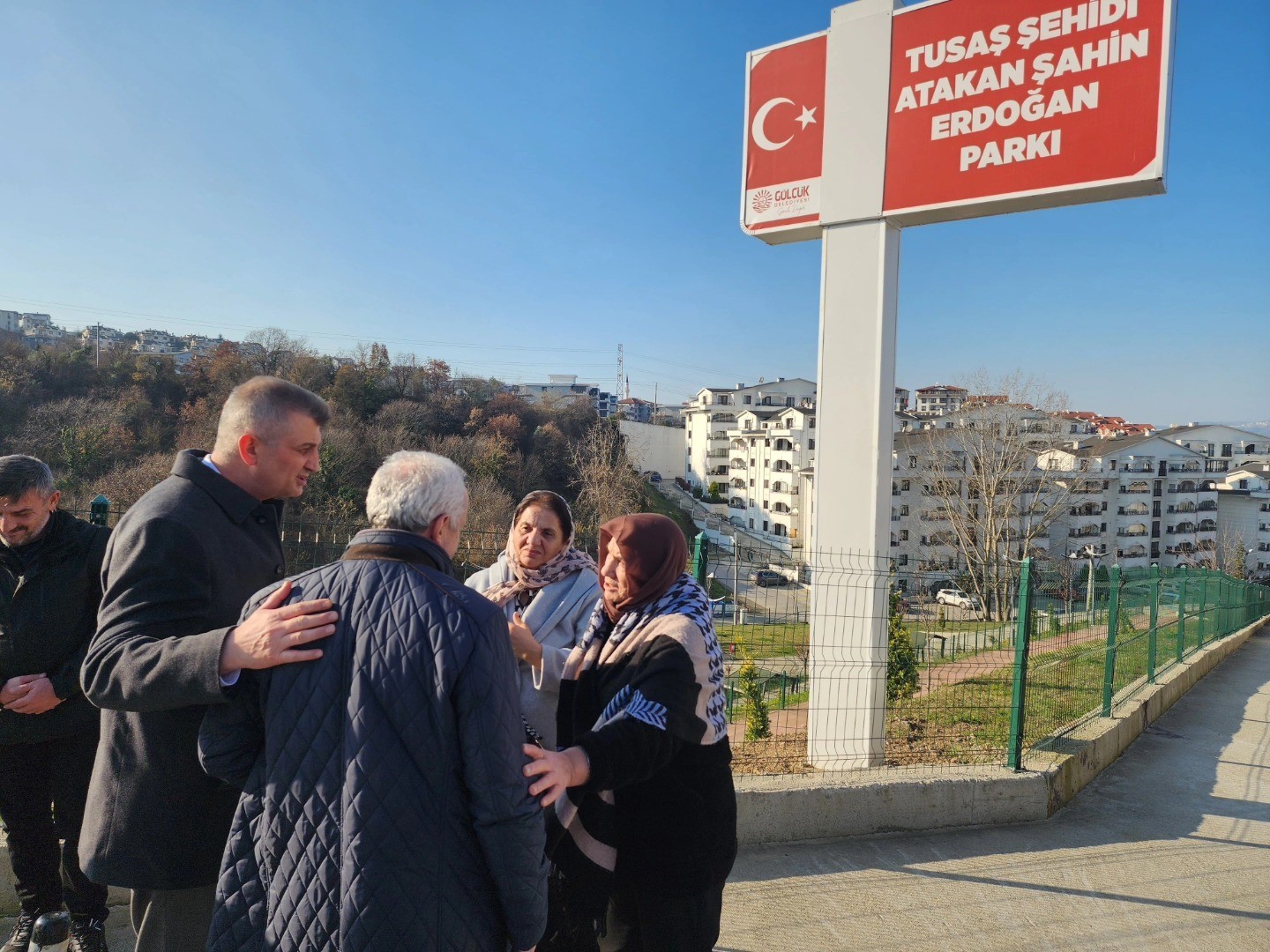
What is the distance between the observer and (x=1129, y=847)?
378cm

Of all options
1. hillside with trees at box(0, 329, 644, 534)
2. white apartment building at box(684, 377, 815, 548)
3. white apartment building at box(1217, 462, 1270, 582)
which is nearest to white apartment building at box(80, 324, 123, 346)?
hillside with trees at box(0, 329, 644, 534)

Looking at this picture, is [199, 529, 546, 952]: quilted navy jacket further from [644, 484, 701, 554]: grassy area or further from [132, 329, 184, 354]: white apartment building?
[132, 329, 184, 354]: white apartment building

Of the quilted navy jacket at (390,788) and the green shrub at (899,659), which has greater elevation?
the quilted navy jacket at (390,788)

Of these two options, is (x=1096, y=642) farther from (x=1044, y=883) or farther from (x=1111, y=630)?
(x=1044, y=883)

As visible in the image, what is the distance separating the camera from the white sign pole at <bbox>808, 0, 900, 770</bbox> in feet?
14.4

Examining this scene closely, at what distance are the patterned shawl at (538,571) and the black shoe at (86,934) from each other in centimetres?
163

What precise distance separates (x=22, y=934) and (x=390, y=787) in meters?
1.99

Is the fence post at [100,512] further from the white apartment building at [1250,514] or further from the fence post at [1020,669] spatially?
the white apartment building at [1250,514]

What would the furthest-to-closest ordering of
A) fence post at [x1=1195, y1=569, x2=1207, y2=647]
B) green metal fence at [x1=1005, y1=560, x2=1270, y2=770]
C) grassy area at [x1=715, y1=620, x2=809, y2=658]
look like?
fence post at [x1=1195, y1=569, x2=1207, y2=647]
grassy area at [x1=715, y1=620, x2=809, y2=658]
green metal fence at [x1=1005, y1=560, x2=1270, y2=770]

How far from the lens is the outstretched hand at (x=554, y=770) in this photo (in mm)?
1671

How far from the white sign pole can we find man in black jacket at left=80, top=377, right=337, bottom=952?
3.22 metres

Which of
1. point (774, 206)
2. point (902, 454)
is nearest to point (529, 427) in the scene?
point (902, 454)

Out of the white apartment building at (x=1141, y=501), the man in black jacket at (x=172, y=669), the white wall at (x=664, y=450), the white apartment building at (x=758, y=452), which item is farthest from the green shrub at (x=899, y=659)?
the white wall at (x=664, y=450)

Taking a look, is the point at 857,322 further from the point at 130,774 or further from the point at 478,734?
the point at 130,774
